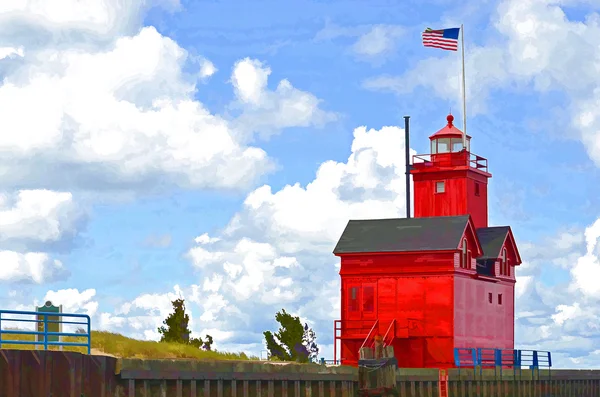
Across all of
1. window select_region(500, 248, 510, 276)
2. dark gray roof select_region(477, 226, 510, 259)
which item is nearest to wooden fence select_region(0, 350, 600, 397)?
dark gray roof select_region(477, 226, 510, 259)

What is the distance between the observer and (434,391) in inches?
1673

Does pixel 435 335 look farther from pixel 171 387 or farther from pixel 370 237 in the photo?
pixel 171 387

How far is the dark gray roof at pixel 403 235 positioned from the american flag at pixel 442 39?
11.5 m

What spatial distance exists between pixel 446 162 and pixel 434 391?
64.8 ft

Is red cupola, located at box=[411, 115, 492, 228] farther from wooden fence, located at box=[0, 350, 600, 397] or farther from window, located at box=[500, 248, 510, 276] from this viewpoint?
wooden fence, located at box=[0, 350, 600, 397]

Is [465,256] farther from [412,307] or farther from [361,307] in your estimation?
[361,307]

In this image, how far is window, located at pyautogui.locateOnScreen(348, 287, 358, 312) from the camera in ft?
174

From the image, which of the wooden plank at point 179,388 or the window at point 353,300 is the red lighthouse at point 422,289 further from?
the wooden plank at point 179,388

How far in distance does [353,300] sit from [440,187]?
10078mm

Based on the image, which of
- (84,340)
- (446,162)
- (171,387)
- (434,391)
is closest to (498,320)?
(446,162)

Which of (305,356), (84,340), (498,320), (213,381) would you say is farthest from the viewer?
(305,356)

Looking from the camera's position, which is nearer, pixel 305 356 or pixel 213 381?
pixel 213 381

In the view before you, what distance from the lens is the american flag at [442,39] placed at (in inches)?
2403

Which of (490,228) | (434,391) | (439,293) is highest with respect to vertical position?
(490,228)
